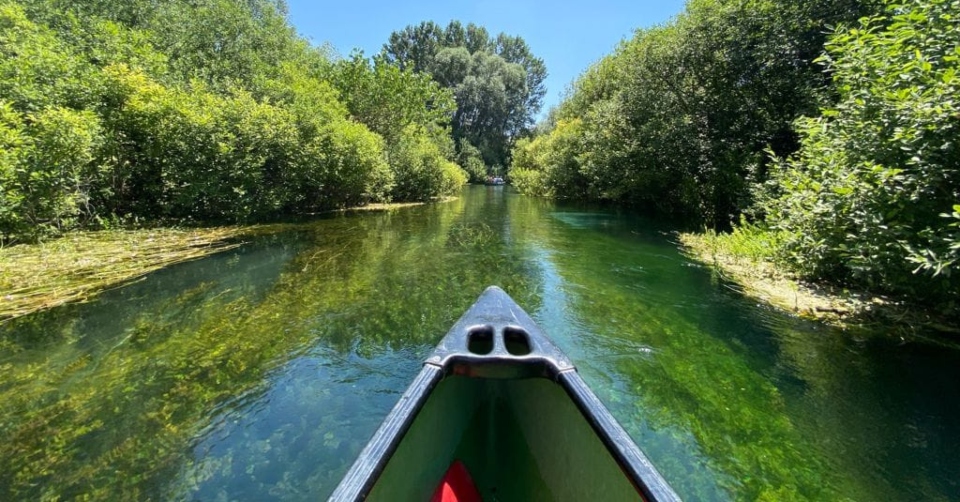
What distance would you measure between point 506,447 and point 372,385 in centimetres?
198

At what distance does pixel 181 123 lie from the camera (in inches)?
473

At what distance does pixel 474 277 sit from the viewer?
329 inches

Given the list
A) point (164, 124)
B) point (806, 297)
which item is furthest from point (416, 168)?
point (806, 297)

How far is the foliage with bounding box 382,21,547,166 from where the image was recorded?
5475cm

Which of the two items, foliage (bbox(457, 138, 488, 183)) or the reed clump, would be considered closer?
the reed clump

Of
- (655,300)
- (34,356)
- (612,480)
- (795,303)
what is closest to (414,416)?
(612,480)

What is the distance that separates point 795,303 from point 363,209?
56.3 ft

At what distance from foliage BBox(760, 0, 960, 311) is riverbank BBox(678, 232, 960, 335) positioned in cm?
33

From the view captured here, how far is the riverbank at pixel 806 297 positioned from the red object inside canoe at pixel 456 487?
575 centimetres

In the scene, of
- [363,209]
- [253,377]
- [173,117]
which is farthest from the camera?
[363,209]

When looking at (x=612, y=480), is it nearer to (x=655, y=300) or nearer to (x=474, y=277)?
(x=655, y=300)

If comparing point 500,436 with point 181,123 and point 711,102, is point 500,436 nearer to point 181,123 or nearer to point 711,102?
point 181,123

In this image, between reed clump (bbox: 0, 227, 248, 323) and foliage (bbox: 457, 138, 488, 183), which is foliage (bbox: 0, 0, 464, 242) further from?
foliage (bbox: 457, 138, 488, 183)

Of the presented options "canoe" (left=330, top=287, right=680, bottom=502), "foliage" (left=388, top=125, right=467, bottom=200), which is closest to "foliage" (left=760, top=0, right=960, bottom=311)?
"canoe" (left=330, top=287, right=680, bottom=502)
